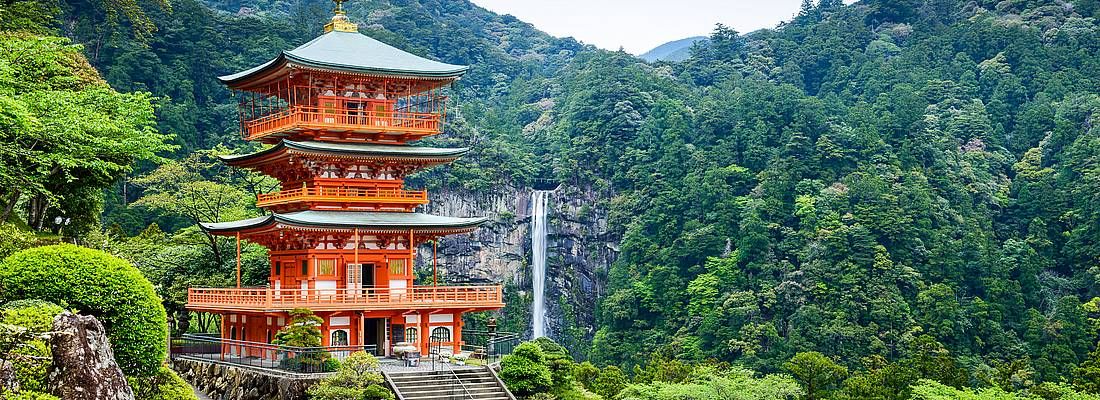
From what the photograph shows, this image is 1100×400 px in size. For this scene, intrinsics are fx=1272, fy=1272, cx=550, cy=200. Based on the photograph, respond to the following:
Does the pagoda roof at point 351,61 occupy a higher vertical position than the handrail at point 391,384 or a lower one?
higher

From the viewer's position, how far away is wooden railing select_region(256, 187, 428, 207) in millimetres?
30234

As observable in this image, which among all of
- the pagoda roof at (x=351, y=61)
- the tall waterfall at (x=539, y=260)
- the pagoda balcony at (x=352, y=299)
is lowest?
the tall waterfall at (x=539, y=260)

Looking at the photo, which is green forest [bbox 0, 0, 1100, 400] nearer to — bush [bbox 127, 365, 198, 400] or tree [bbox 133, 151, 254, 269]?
tree [bbox 133, 151, 254, 269]

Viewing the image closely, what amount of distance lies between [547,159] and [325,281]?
134 feet

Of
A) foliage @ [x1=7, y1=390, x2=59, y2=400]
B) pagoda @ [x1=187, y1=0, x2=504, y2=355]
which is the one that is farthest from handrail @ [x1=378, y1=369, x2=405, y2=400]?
foliage @ [x1=7, y1=390, x2=59, y2=400]

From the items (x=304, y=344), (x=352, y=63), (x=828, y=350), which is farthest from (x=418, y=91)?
(x=828, y=350)

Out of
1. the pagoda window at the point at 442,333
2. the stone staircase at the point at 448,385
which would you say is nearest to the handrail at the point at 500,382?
the stone staircase at the point at 448,385

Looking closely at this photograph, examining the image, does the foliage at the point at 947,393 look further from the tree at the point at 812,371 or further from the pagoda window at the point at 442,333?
the pagoda window at the point at 442,333

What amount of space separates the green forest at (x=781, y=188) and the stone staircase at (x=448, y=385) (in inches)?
223

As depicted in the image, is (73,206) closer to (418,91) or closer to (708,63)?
(418,91)

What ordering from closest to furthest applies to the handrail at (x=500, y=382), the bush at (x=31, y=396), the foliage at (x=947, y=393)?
the bush at (x=31, y=396) < the handrail at (x=500, y=382) < the foliage at (x=947, y=393)

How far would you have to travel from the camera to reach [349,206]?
101 ft

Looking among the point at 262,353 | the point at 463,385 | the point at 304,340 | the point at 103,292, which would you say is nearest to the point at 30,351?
the point at 103,292

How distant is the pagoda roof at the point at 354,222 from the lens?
2872 cm
